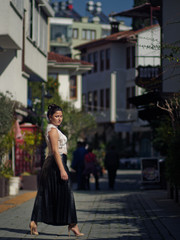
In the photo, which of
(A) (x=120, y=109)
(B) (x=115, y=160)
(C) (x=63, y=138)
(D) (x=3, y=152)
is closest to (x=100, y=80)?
(A) (x=120, y=109)

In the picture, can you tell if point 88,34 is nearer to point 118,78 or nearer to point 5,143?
point 118,78

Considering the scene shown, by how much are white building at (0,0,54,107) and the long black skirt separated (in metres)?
10.7

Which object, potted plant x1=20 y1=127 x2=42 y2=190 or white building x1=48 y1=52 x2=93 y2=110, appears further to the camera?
white building x1=48 y1=52 x2=93 y2=110

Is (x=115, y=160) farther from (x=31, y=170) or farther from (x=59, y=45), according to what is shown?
(x=59, y=45)

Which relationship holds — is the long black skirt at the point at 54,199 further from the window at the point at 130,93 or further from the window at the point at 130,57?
the window at the point at 130,57

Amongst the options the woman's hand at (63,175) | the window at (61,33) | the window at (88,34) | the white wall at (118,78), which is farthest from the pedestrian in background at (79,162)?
the window at (88,34)

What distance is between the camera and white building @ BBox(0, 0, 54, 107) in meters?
22.3

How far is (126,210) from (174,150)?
1.90m

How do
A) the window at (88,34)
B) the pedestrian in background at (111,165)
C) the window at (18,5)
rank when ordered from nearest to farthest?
the window at (18,5) < the pedestrian in background at (111,165) < the window at (88,34)

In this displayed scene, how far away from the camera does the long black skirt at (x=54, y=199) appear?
36.1ft

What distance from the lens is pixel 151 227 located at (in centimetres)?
1265

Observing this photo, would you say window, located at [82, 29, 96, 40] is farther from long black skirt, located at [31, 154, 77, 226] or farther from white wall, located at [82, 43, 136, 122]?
long black skirt, located at [31, 154, 77, 226]

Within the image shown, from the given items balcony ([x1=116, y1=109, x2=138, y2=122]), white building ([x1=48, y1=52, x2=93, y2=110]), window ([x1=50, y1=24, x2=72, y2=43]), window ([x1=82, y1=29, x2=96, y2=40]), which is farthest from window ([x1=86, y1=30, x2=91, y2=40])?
white building ([x1=48, y1=52, x2=93, y2=110])

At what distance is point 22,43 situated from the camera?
1150 inches
